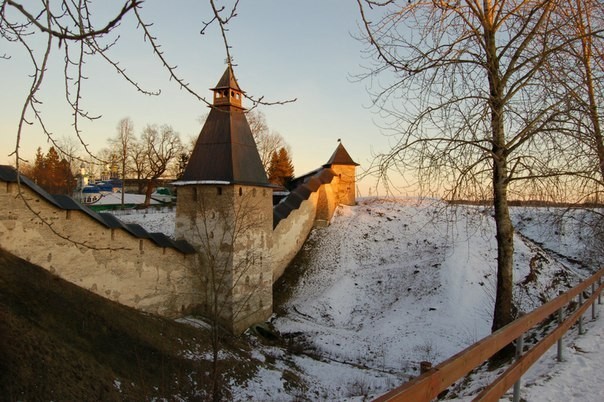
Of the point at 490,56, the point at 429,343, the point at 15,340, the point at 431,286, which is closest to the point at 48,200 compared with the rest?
the point at 15,340

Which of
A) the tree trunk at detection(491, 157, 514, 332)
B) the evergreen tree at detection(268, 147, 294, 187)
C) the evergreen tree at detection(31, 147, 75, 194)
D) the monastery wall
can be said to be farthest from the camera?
the evergreen tree at detection(268, 147, 294, 187)

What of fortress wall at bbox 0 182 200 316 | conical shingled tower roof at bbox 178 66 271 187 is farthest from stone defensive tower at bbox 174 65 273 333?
fortress wall at bbox 0 182 200 316

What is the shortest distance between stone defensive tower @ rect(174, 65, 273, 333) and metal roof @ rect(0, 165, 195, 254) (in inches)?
31.3

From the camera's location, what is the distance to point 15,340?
6629mm

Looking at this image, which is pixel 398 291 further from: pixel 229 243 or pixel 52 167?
pixel 52 167

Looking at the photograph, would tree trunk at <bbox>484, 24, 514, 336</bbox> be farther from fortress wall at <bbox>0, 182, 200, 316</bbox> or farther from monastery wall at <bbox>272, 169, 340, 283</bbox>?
monastery wall at <bbox>272, 169, 340, 283</bbox>

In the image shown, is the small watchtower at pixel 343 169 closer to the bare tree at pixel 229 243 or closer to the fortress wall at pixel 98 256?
the bare tree at pixel 229 243

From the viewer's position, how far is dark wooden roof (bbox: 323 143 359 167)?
26.2 meters

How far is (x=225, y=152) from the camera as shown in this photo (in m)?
14.1

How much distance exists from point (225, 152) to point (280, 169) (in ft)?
82.9

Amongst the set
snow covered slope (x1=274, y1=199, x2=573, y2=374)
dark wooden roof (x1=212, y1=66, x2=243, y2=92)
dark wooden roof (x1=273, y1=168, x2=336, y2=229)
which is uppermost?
dark wooden roof (x1=212, y1=66, x2=243, y2=92)

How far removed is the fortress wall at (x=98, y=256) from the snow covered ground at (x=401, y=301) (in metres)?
3.23

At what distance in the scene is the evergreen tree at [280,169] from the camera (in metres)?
38.3

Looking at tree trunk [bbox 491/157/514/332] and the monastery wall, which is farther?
the monastery wall
